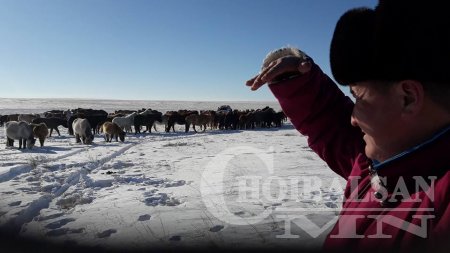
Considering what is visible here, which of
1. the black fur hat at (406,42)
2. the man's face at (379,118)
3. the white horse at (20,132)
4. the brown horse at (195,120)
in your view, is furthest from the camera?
the brown horse at (195,120)

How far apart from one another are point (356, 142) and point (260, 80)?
21.1 inches

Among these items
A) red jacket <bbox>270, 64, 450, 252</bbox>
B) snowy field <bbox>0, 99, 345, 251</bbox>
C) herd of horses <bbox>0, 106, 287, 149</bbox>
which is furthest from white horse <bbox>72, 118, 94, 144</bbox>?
red jacket <bbox>270, 64, 450, 252</bbox>

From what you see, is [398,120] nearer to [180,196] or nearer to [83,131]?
[180,196]

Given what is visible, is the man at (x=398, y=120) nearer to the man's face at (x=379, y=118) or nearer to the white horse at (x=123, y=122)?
the man's face at (x=379, y=118)

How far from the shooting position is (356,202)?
3.80 ft

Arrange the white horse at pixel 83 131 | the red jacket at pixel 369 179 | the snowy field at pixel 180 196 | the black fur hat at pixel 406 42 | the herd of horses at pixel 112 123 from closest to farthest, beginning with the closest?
the red jacket at pixel 369 179, the black fur hat at pixel 406 42, the snowy field at pixel 180 196, the herd of horses at pixel 112 123, the white horse at pixel 83 131

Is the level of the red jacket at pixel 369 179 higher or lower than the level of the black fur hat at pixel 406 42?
lower

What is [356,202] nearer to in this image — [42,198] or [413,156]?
[413,156]

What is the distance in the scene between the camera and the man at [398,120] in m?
0.80

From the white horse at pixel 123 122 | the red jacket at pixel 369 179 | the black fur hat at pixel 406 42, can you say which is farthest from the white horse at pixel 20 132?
the black fur hat at pixel 406 42

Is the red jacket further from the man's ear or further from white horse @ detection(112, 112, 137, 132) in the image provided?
white horse @ detection(112, 112, 137, 132)

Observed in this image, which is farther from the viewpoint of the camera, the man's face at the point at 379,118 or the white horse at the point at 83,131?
the white horse at the point at 83,131

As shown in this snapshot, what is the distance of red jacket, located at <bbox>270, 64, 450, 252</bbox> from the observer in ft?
2.48

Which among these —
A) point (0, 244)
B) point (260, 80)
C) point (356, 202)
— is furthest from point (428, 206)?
point (0, 244)
